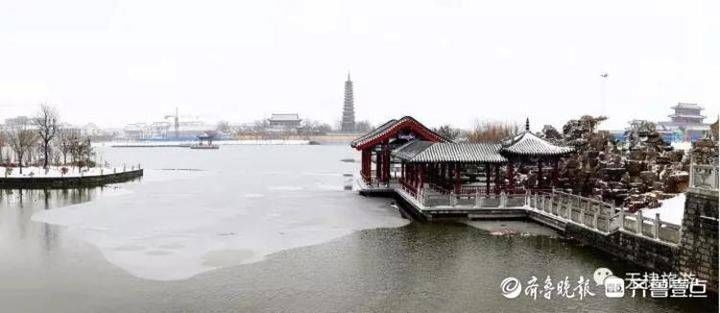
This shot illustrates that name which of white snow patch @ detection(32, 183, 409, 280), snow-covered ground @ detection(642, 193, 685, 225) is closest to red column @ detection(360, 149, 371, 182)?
white snow patch @ detection(32, 183, 409, 280)

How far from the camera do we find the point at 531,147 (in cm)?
2553

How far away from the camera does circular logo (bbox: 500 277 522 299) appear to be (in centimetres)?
1303

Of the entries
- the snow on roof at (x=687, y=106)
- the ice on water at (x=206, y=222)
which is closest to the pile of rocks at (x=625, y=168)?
the ice on water at (x=206, y=222)

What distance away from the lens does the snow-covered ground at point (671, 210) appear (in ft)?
58.3

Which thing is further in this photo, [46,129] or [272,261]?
[46,129]

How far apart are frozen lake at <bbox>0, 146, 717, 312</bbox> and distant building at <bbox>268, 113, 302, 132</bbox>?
158m

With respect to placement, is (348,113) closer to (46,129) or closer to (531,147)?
(46,129)

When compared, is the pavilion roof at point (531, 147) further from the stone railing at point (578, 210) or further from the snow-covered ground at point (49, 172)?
the snow-covered ground at point (49, 172)

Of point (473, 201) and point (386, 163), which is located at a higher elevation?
point (386, 163)

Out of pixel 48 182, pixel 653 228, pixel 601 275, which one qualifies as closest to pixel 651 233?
pixel 653 228

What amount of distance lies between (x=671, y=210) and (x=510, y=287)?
887 centimetres

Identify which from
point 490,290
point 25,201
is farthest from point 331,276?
point 25,201

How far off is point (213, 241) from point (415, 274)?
791cm

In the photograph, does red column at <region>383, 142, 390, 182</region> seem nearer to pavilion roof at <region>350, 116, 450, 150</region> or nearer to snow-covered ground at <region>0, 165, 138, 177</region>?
pavilion roof at <region>350, 116, 450, 150</region>
